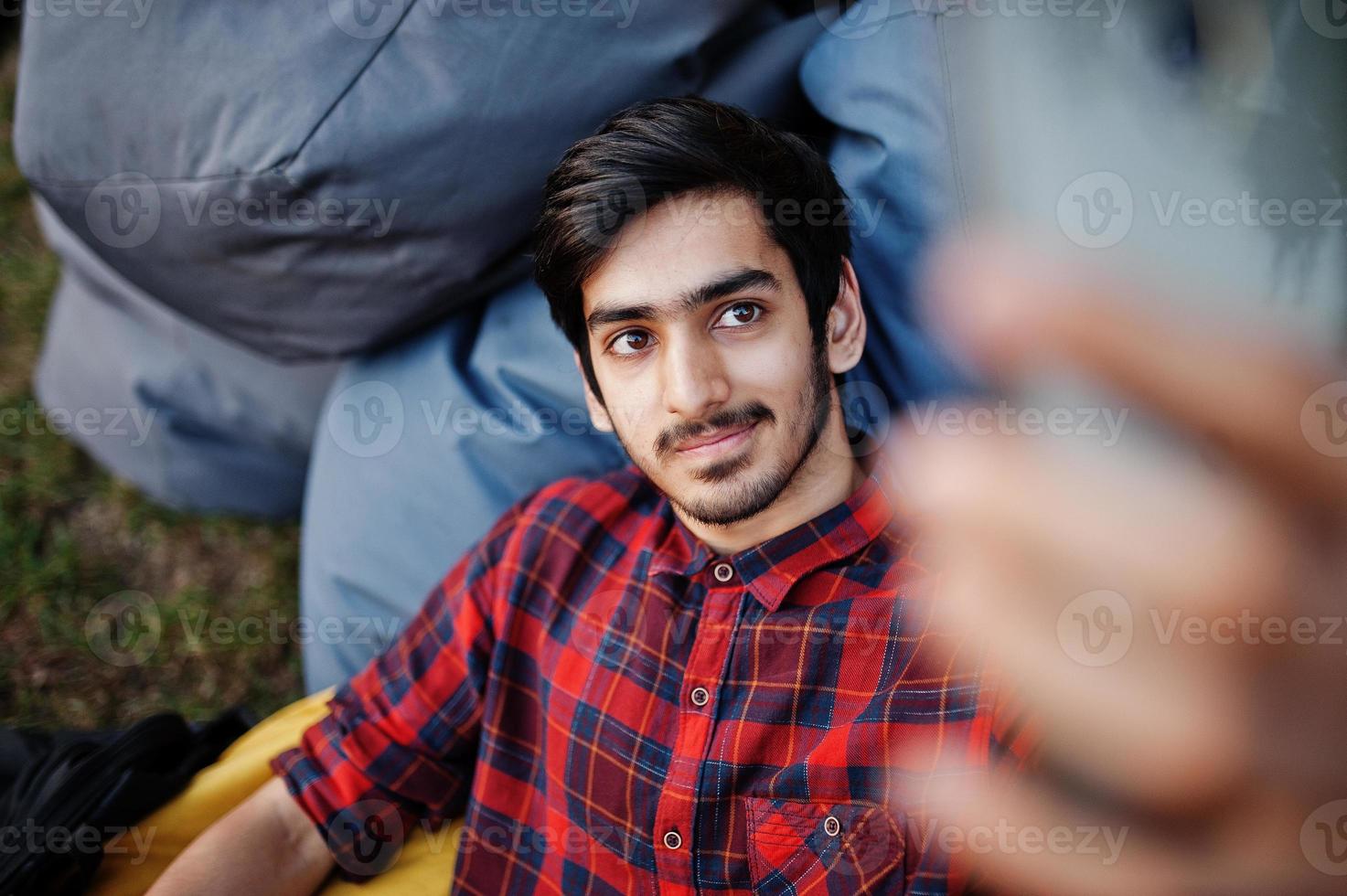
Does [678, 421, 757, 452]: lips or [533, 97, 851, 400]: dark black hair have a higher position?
[533, 97, 851, 400]: dark black hair

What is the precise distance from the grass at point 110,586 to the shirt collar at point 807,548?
0.93m

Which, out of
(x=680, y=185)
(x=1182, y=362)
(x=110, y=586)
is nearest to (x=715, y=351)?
(x=680, y=185)

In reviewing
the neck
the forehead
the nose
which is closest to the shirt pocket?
the neck

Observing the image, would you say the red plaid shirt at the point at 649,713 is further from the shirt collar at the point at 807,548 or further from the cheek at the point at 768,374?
the cheek at the point at 768,374

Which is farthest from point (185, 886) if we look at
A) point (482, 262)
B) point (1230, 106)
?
point (1230, 106)

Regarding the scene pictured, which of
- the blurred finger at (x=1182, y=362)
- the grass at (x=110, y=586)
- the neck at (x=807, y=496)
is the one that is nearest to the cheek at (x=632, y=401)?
the neck at (x=807, y=496)

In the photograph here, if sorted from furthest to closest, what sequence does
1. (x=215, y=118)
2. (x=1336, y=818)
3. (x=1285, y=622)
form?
1. (x=215, y=118)
2. (x=1336, y=818)
3. (x=1285, y=622)

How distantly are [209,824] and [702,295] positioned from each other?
0.78 metres

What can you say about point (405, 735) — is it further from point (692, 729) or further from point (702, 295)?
point (702, 295)

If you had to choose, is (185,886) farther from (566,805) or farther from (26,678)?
(26,678)

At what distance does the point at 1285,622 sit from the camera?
1.81ft

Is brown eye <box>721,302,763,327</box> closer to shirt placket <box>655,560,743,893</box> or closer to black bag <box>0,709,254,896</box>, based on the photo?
shirt placket <box>655,560,743,893</box>

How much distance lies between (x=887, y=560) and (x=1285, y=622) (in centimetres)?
38

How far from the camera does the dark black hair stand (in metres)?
0.87
